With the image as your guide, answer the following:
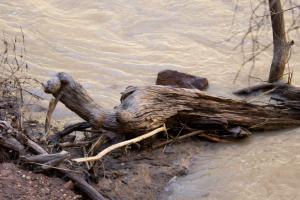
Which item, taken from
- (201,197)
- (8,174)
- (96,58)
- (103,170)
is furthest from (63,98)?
(96,58)

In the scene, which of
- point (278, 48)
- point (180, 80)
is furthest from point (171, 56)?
point (278, 48)

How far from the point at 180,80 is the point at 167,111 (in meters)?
2.34

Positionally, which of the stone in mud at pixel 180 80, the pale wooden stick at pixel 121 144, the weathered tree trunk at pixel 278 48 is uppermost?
the weathered tree trunk at pixel 278 48

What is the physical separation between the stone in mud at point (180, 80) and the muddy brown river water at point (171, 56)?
0.18 m

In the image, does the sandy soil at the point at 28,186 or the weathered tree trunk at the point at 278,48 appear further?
the weathered tree trunk at the point at 278,48

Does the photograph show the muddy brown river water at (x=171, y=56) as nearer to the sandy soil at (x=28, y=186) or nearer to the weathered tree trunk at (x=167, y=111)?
the weathered tree trunk at (x=167, y=111)

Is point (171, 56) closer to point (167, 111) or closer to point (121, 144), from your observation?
point (167, 111)

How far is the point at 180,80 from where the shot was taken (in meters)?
7.84

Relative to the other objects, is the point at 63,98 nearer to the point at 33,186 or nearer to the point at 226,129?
the point at 33,186

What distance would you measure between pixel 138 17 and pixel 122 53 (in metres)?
1.63

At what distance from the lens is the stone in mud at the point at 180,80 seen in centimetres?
782

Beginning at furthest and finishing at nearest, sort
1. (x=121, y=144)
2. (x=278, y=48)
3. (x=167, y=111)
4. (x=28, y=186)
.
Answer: (x=278, y=48) → (x=167, y=111) → (x=121, y=144) → (x=28, y=186)

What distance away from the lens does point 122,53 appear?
9.71 m

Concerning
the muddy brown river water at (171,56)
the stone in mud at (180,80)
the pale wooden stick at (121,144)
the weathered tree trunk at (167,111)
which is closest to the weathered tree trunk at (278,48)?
the muddy brown river water at (171,56)
